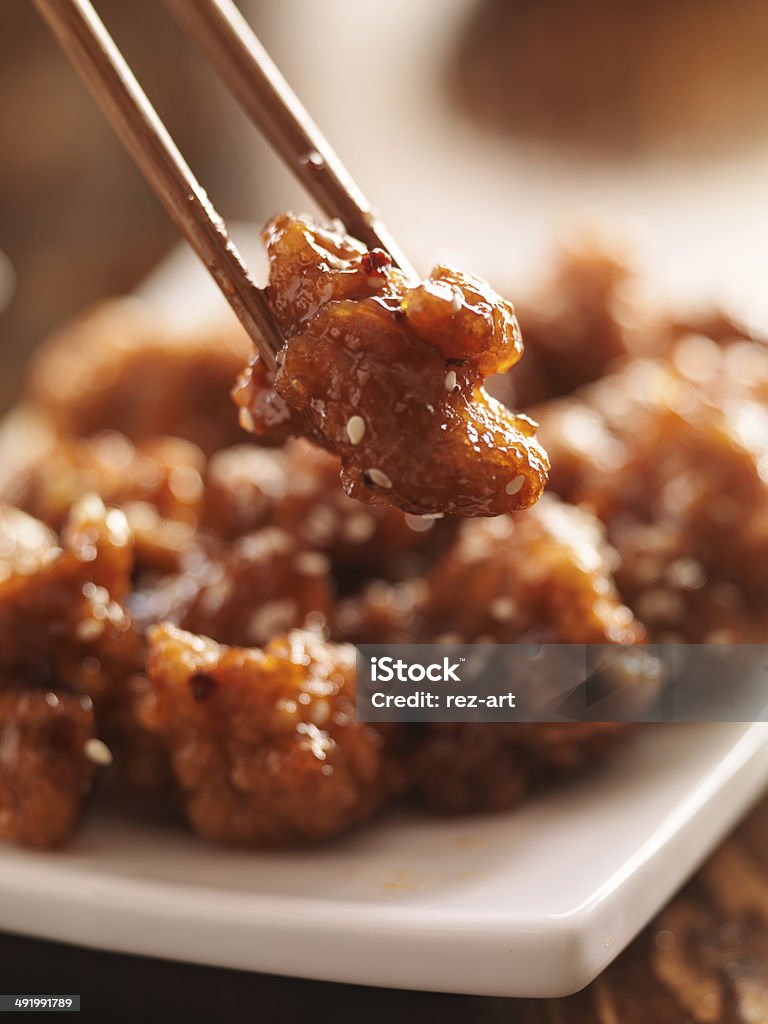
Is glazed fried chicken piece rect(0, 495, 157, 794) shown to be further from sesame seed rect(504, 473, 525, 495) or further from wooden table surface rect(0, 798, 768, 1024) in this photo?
sesame seed rect(504, 473, 525, 495)

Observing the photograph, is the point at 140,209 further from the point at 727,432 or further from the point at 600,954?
the point at 600,954

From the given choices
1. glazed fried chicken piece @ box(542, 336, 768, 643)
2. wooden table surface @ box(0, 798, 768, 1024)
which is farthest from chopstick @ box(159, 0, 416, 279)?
wooden table surface @ box(0, 798, 768, 1024)

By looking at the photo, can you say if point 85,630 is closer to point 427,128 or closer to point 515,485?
point 515,485

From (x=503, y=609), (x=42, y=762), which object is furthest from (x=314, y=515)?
(x=42, y=762)

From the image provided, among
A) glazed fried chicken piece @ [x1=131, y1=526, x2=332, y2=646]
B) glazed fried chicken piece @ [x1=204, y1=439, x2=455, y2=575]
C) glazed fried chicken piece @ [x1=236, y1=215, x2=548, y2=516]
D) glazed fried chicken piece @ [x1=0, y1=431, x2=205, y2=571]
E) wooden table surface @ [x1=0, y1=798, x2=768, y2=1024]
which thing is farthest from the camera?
glazed fried chicken piece @ [x1=0, y1=431, x2=205, y2=571]

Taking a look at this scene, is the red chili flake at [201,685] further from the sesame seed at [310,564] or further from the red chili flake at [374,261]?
the red chili flake at [374,261]

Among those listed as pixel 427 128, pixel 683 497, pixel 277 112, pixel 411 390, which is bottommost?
pixel 427 128

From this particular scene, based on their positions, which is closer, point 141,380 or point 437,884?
point 437,884
